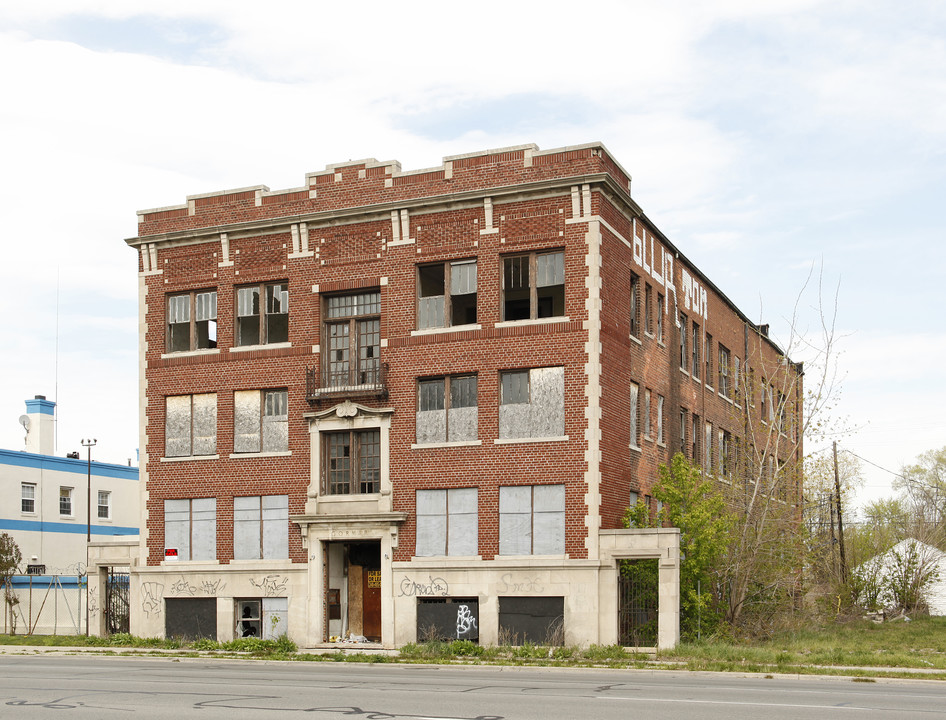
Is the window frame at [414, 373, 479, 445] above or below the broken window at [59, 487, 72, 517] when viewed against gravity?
above

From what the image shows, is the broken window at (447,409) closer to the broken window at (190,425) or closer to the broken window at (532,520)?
the broken window at (532,520)

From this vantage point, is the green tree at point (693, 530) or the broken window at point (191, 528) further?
the broken window at point (191, 528)

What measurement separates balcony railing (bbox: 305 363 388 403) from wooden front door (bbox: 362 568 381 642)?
5.44m

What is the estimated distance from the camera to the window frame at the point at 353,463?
3359 cm

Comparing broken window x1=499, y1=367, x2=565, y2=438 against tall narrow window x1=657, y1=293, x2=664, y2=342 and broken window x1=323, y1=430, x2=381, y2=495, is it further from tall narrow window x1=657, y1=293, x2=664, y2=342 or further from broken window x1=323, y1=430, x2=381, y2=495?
tall narrow window x1=657, y1=293, x2=664, y2=342

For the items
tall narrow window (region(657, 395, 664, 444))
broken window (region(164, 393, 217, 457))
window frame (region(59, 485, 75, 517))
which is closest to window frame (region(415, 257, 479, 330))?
tall narrow window (region(657, 395, 664, 444))

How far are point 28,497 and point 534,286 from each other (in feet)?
121

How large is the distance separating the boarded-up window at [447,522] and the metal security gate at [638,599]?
4189mm

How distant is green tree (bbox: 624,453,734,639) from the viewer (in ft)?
102

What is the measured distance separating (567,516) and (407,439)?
527 centimetres

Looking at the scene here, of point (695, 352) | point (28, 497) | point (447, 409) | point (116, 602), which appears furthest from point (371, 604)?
point (28, 497)

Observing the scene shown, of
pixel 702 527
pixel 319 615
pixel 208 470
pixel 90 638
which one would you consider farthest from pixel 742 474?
pixel 90 638

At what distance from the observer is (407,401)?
3303 centimetres

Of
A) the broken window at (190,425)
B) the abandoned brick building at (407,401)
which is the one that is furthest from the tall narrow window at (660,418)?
the broken window at (190,425)
